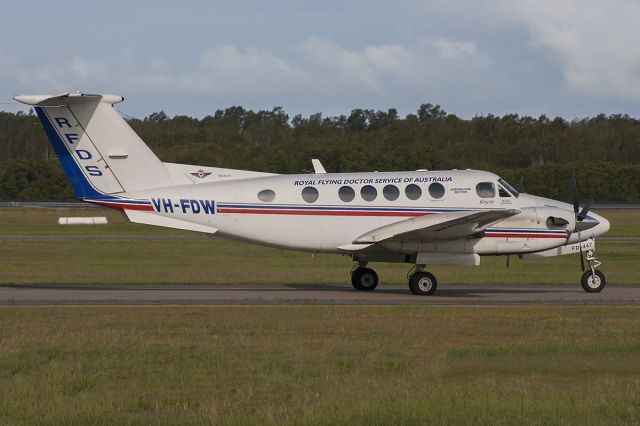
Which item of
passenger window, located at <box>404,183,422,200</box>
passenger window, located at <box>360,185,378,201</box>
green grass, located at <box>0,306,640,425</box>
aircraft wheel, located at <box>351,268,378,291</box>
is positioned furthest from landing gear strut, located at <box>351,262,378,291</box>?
green grass, located at <box>0,306,640,425</box>

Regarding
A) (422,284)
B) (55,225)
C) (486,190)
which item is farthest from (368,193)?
(55,225)

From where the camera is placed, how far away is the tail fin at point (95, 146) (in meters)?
23.6

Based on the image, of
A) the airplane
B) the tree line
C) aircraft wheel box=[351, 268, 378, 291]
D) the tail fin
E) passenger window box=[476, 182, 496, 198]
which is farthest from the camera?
the tree line

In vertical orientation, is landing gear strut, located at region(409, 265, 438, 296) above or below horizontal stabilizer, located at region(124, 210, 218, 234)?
below

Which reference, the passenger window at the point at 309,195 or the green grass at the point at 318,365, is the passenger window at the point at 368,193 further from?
the green grass at the point at 318,365

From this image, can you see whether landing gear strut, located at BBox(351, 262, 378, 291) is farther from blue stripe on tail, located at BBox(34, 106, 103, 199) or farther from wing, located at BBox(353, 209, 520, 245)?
A: blue stripe on tail, located at BBox(34, 106, 103, 199)

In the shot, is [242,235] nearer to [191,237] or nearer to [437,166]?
[191,237]

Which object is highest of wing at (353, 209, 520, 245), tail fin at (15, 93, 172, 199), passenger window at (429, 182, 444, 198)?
tail fin at (15, 93, 172, 199)

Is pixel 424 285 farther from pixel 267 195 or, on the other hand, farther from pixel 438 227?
pixel 267 195

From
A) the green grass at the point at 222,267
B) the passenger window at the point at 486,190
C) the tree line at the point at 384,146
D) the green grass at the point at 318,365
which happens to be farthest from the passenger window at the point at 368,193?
the tree line at the point at 384,146

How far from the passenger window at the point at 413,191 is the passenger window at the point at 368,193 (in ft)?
2.53

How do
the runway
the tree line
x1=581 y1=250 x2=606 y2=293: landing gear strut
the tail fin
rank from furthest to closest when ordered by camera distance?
the tree line < x1=581 y1=250 x2=606 y2=293: landing gear strut < the tail fin < the runway

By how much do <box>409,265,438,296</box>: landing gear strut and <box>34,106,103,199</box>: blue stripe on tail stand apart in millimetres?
7938

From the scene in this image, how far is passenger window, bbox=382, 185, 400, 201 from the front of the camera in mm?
24828
